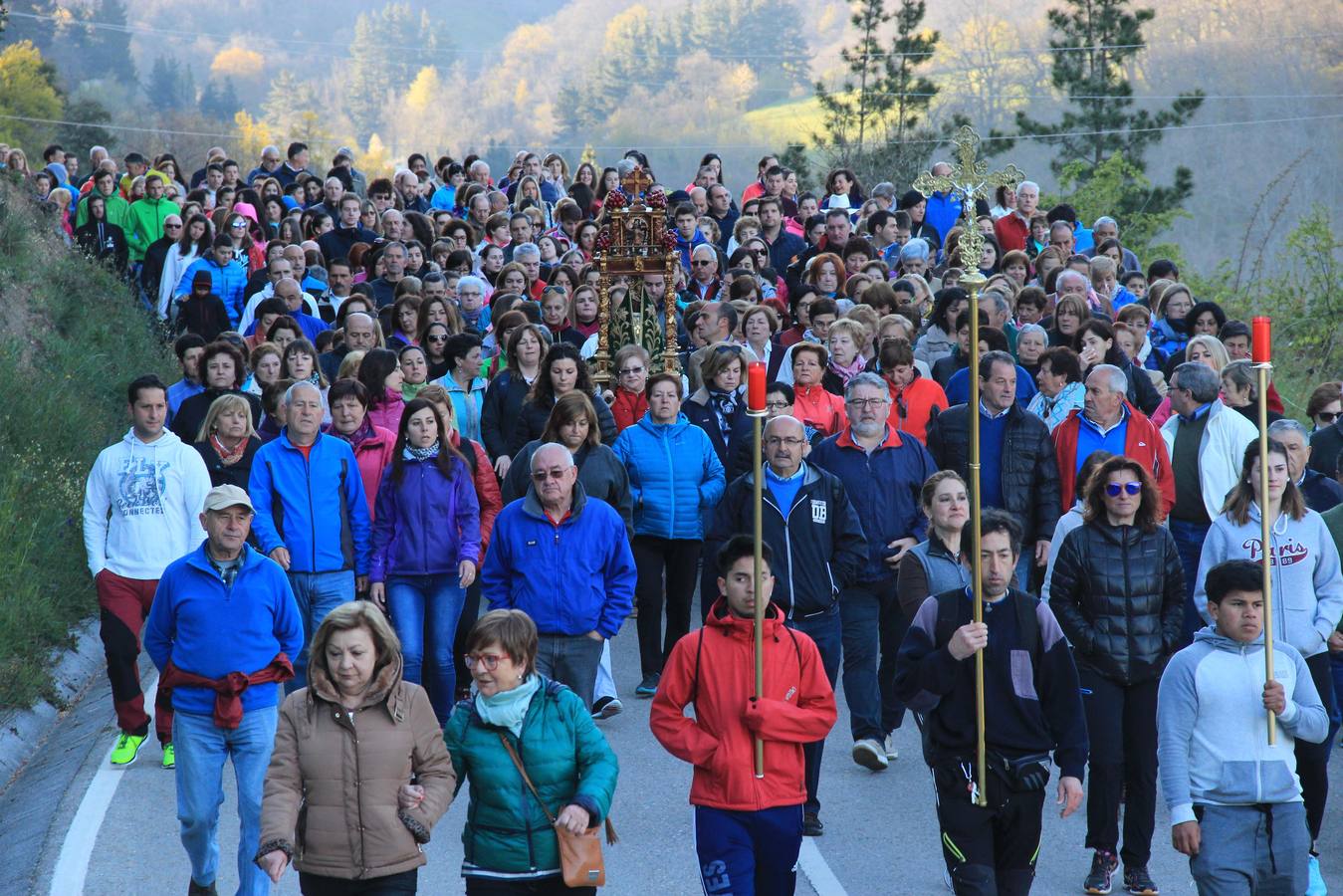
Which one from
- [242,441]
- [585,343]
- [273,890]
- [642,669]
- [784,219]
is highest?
[784,219]

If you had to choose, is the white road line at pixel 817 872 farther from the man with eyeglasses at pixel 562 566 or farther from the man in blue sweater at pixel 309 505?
the man in blue sweater at pixel 309 505

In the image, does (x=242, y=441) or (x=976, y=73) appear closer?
(x=242, y=441)

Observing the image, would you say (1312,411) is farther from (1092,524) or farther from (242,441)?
(242,441)

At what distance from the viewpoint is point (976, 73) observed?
69.9m

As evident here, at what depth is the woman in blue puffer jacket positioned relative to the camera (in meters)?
11.4

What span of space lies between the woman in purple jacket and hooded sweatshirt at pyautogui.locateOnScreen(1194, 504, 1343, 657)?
414 centimetres

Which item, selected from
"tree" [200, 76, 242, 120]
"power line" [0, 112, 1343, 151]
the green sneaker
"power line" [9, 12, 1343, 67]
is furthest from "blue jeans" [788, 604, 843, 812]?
"tree" [200, 76, 242, 120]

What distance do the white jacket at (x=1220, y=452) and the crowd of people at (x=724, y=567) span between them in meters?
0.02

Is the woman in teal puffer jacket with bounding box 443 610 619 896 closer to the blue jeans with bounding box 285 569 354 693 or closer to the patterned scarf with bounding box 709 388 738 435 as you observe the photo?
the blue jeans with bounding box 285 569 354 693

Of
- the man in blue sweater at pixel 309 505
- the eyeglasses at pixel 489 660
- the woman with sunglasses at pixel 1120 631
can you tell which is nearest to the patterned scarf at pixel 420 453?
the man in blue sweater at pixel 309 505

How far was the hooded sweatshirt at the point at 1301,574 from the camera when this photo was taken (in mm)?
8602

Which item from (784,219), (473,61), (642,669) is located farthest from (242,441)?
(473,61)

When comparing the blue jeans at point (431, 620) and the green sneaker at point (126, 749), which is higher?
the blue jeans at point (431, 620)

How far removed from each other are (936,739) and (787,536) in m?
2.78
